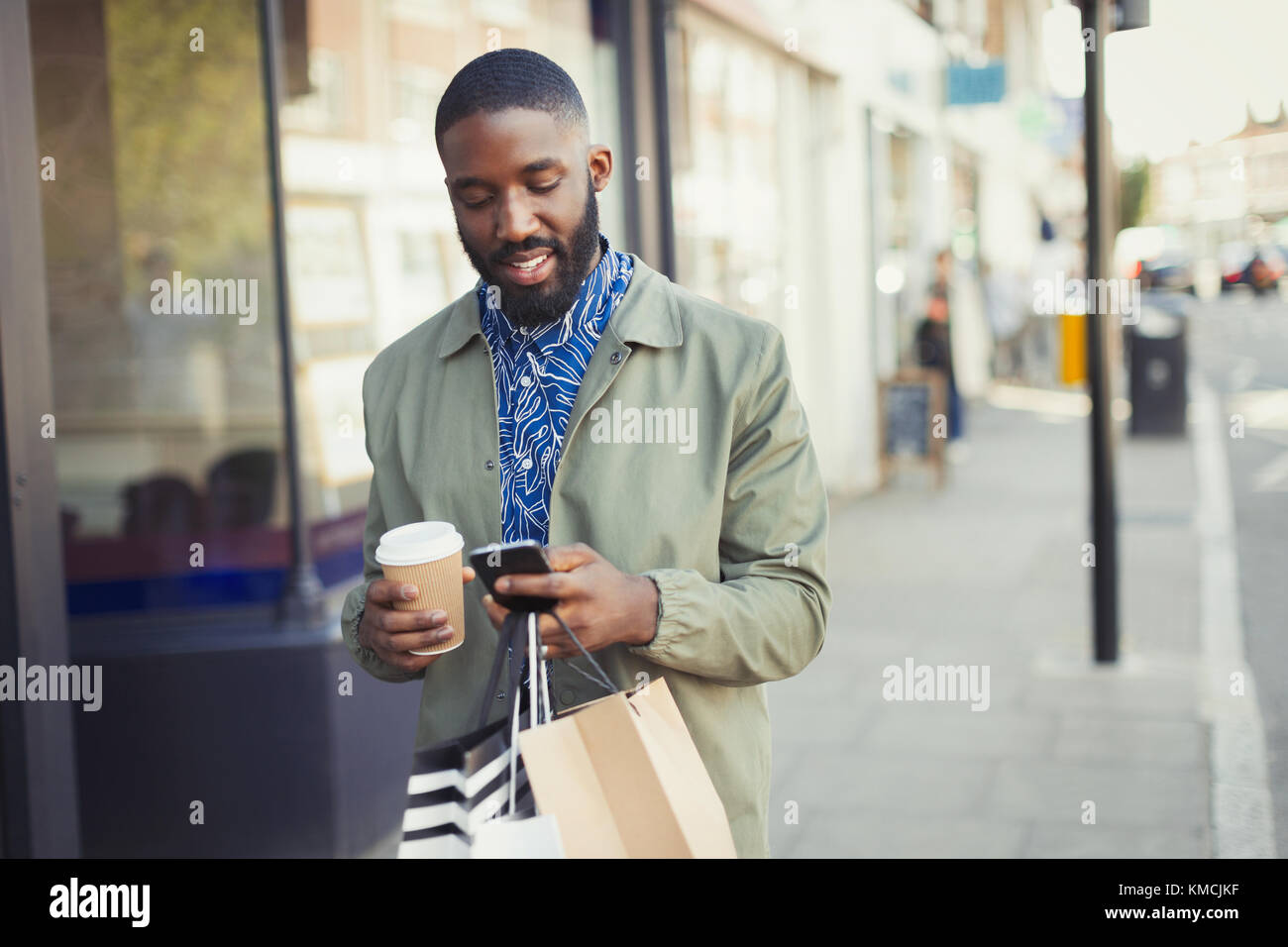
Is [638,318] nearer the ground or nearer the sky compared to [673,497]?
nearer the sky

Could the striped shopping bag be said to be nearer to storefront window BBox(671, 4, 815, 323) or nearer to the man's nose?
the man's nose

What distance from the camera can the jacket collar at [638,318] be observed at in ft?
6.39

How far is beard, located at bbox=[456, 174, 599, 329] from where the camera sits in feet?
6.28

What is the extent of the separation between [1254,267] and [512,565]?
46841 millimetres

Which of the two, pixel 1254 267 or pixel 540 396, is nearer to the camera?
pixel 540 396

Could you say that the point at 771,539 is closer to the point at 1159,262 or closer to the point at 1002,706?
the point at 1002,706

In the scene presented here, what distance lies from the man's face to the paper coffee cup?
0.35m

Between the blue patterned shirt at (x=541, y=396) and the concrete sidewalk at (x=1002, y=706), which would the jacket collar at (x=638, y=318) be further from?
the concrete sidewalk at (x=1002, y=706)

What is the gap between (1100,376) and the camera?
6047mm

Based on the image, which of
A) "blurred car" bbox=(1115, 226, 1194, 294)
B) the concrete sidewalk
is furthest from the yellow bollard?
"blurred car" bbox=(1115, 226, 1194, 294)

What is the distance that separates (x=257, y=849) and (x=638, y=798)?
116 inches

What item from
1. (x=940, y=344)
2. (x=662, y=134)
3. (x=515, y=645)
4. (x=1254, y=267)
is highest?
(x=1254, y=267)

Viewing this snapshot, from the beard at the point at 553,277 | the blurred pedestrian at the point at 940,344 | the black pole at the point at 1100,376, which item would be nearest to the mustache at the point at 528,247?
the beard at the point at 553,277

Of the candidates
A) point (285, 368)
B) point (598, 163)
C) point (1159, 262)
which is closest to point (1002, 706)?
point (285, 368)
